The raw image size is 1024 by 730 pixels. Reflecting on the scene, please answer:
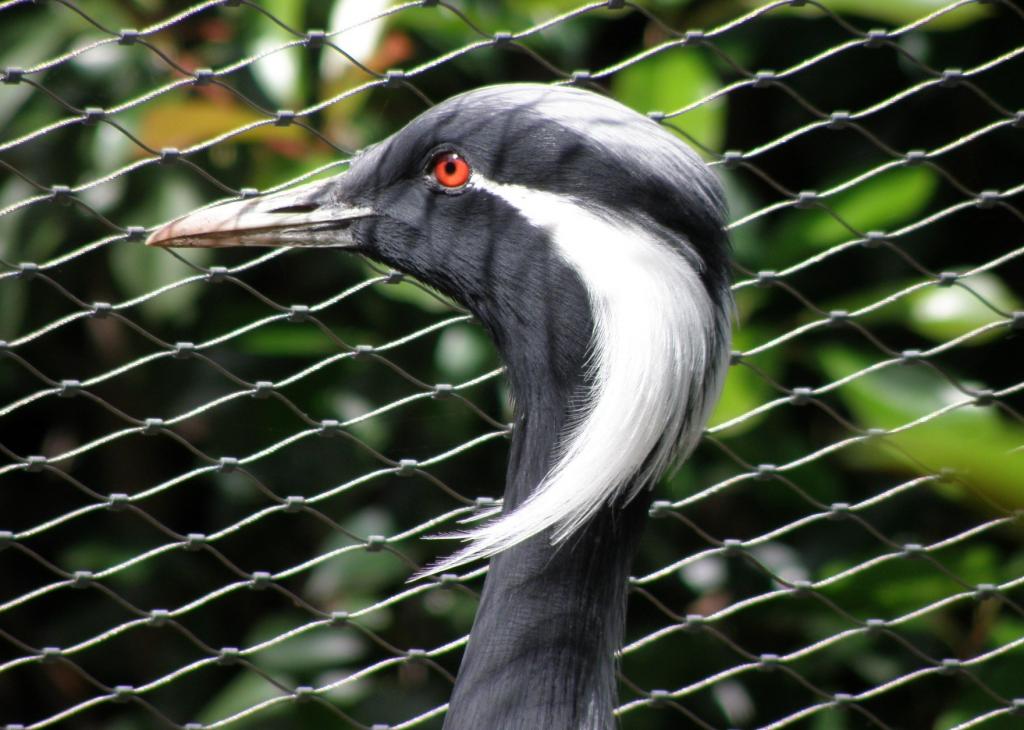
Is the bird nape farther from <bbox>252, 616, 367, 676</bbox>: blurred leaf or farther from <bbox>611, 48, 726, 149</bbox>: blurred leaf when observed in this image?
<bbox>252, 616, 367, 676</bbox>: blurred leaf

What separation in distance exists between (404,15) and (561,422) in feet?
4.01

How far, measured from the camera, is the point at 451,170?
1.51 metres

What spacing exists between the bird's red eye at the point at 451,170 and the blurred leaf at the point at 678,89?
836 millimetres

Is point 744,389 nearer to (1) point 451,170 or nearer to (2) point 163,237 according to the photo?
(1) point 451,170

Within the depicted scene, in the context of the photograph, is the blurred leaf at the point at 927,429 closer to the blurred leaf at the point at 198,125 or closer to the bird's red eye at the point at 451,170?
the bird's red eye at the point at 451,170

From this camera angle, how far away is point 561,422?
4.64 feet

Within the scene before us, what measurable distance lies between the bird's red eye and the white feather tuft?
0.47ft

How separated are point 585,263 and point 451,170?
218mm

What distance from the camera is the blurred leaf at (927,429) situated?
79.1 inches

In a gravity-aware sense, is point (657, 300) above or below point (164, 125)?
above

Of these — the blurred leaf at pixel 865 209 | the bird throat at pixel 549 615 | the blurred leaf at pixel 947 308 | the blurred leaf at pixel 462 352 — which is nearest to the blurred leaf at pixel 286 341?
the blurred leaf at pixel 462 352

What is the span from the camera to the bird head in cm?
134

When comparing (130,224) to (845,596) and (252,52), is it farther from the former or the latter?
(845,596)

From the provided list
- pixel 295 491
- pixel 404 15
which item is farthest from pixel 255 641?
pixel 404 15
